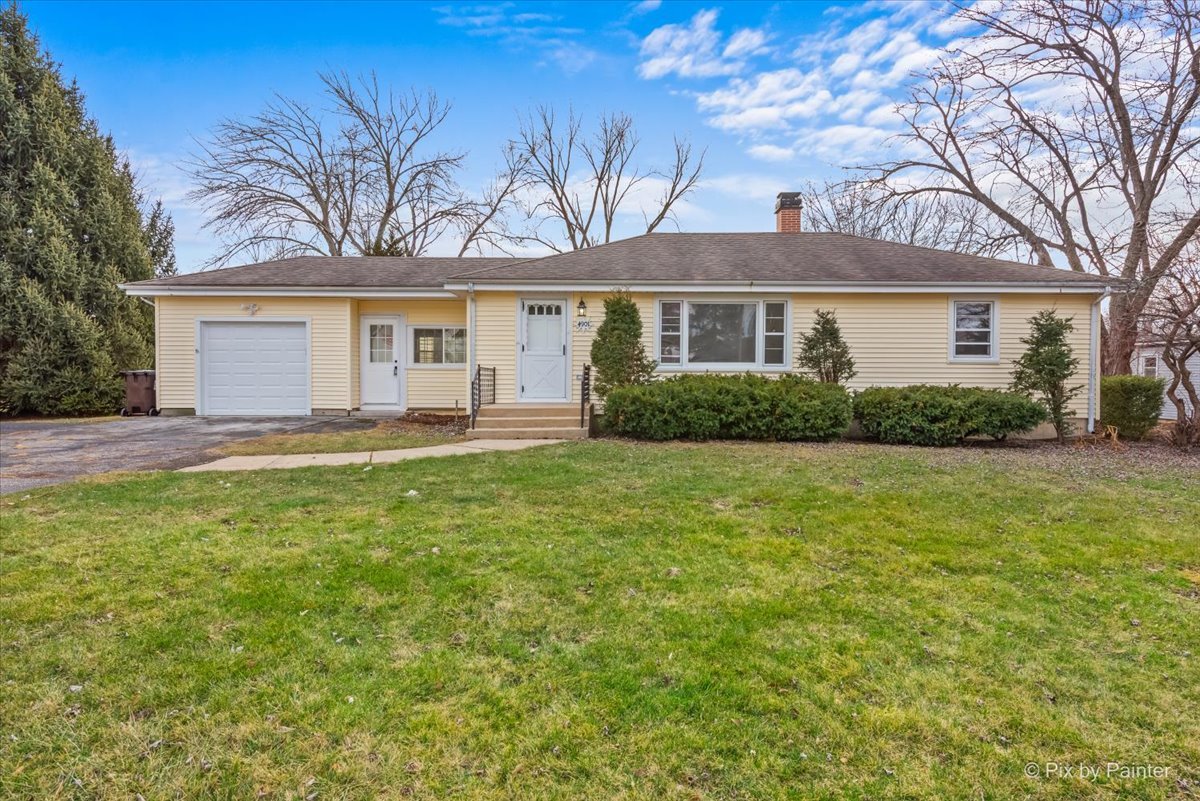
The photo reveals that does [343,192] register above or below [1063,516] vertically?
above

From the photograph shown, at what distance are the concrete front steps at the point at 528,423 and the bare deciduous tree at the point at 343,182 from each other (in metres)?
15.0

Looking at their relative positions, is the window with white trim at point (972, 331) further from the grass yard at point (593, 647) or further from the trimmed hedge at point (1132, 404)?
the grass yard at point (593, 647)

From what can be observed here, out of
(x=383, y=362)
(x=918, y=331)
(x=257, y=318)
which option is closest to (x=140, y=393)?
(x=257, y=318)

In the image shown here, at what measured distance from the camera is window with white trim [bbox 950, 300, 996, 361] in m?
11.2

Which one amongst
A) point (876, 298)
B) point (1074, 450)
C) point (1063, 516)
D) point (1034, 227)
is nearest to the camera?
point (1063, 516)

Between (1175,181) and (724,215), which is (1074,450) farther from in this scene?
(724,215)

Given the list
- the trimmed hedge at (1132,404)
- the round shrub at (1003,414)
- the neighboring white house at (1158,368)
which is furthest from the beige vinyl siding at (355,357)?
the neighboring white house at (1158,368)

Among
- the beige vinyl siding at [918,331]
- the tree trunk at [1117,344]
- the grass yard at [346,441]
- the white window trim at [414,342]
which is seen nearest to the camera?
the grass yard at [346,441]

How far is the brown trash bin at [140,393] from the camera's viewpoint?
12.7 metres

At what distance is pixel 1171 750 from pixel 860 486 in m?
3.87

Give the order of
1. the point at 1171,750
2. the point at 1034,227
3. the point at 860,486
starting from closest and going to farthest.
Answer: the point at 1171,750
the point at 860,486
the point at 1034,227

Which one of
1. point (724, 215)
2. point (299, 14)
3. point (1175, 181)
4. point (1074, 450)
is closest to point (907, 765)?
point (1074, 450)

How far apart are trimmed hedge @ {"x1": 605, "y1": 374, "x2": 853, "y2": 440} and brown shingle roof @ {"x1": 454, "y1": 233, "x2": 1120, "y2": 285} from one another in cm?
266

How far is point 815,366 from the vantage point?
10523 millimetres
